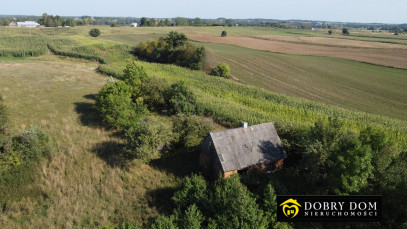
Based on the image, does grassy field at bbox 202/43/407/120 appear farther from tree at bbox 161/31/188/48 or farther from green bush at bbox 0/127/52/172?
green bush at bbox 0/127/52/172

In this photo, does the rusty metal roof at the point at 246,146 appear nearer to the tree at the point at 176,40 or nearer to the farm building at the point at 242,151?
the farm building at the point at 242,151

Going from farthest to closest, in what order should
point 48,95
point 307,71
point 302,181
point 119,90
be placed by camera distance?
1. point 307,71
2. point 48,95
3. point 119,90
4. point 302,181

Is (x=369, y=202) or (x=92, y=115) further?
(x=92, y=115)

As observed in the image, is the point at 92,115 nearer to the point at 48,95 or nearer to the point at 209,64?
the point at 48,95

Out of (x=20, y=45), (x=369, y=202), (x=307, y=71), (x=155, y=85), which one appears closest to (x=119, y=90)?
(x=155, y=85)

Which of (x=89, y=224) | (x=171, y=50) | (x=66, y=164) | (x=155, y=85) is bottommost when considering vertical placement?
(x=89, y=224)

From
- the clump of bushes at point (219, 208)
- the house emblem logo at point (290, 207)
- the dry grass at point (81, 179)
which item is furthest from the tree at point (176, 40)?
the house emblem logo at point (290, 207)

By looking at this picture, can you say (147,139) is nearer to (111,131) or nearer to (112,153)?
(112,153)
